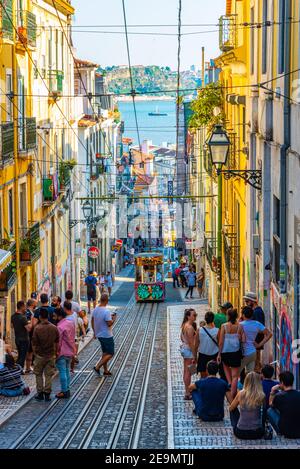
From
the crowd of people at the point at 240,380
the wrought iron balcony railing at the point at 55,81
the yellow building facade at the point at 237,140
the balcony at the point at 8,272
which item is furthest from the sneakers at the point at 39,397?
the wrought iron balcony railing at the point at 55,81

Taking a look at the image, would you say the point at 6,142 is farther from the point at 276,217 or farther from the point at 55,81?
the point at 55,81

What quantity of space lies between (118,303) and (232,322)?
30961 mm

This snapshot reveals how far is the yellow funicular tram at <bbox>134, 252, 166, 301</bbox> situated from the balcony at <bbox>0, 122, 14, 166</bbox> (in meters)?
19.7

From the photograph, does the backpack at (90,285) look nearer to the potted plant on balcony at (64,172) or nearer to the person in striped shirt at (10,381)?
the potted plant on balcony at (64,172)

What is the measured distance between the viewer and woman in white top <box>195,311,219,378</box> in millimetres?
14602

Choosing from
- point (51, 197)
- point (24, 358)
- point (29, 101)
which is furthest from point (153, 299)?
point (24, 358)

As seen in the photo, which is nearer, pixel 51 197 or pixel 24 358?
pixel 24 358

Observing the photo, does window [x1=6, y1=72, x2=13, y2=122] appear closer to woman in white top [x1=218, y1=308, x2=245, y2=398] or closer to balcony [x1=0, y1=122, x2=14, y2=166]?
balcony [x1=0, y1=122, x2=14, y2=166]

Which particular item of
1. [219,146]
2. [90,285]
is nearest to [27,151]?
[90,285]

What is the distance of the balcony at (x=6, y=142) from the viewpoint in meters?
23.6

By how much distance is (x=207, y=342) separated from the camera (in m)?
14.7

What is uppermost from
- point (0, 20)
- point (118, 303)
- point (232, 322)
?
point (0, 20)
